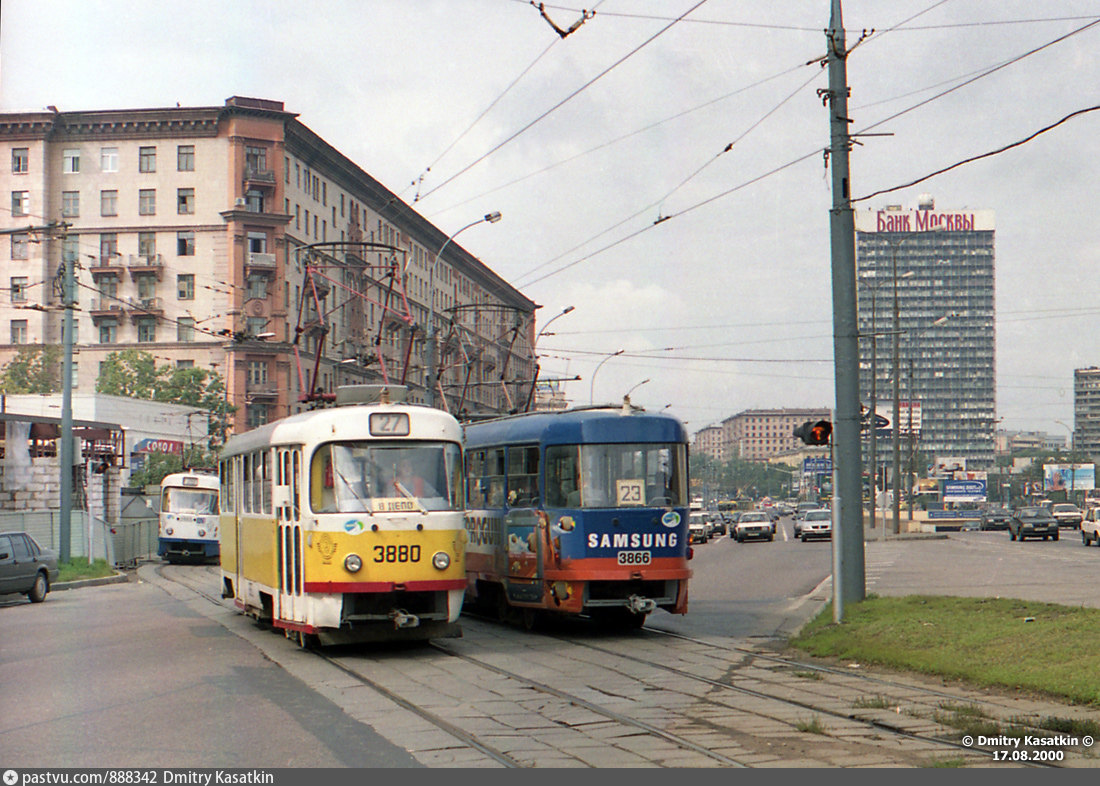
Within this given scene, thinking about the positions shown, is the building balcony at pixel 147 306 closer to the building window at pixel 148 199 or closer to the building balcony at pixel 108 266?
the building balcony at pixel 108 266

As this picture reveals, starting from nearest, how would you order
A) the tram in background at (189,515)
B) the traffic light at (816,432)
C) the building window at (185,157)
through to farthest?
the traffic light at (816,432)
the tram in background at (189,515)
the building window at (185,157)

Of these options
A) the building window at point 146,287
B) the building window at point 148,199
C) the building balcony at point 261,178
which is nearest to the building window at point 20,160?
the building window at point 148,199

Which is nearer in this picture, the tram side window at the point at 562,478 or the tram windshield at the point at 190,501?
the tram side window at the point at 562,478

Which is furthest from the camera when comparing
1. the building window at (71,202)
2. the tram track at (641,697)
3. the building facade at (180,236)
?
the building window at (71,202)

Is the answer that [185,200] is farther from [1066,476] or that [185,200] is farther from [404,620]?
Result: [1066,476]

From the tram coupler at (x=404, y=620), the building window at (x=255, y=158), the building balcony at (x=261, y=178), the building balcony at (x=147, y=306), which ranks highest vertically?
the building window at (x=255, y=158)

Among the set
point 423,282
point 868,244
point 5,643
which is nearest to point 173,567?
point 5,643

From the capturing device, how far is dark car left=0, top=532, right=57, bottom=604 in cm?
2544

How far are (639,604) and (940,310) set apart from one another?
12704 cm

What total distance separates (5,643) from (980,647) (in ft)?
40.7

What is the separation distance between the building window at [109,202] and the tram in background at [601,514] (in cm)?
6318

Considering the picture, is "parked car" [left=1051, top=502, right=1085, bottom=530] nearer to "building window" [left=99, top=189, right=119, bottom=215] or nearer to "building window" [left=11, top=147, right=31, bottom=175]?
"building window" [left=99, top=189, right=119, bottom=215]

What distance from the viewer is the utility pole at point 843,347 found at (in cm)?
1658

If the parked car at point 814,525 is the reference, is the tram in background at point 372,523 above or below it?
above
